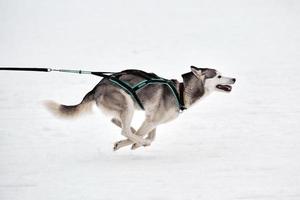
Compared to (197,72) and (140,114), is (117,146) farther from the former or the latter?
(140,114)

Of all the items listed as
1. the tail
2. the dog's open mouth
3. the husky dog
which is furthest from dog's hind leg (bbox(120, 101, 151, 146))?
the dog's open mouth

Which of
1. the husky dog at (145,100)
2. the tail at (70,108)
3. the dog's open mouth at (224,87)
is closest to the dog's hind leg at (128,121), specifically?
the husky dog at (145,100)

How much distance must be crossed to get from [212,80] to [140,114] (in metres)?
1.68

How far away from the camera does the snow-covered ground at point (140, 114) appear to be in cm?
484

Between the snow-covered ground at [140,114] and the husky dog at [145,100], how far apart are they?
0.98ft

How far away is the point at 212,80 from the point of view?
5.56 metres

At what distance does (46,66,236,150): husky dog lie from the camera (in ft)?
17.4

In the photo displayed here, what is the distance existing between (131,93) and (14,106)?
271 cm

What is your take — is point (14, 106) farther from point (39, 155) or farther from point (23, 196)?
point (23, 196)

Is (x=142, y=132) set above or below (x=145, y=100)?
below

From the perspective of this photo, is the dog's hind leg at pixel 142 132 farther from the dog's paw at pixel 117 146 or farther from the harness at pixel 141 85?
the harness at pixel 141 85

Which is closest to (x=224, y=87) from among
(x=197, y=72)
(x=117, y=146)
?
(x=197, y=72)

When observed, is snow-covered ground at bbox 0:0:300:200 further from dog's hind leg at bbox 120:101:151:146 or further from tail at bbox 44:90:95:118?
tail at bbox 44:90:95:118

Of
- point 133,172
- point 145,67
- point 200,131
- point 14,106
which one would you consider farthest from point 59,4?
point 133,172
